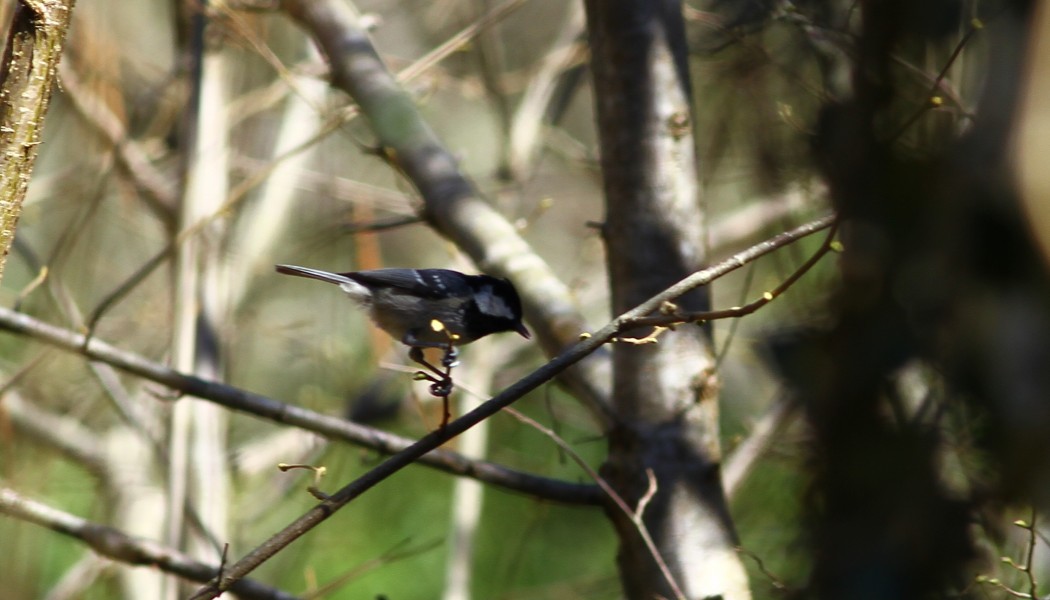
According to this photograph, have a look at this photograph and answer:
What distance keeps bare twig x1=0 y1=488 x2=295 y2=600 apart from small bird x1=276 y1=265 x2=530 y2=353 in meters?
0.94

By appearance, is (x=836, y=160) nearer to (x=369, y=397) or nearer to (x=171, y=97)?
(x=369, y=397)

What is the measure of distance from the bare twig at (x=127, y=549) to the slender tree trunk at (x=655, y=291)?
918mm

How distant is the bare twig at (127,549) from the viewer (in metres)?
2.27

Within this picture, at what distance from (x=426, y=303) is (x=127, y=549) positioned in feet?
4.04

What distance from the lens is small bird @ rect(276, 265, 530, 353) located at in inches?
117

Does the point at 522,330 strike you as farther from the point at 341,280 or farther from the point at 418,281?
the point at 341,280

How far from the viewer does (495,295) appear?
114 inches

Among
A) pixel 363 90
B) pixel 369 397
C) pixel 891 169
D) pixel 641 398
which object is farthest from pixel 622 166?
pixel 369 397

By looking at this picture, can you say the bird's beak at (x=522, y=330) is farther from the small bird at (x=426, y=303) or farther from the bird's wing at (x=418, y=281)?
the bird's wing at (x=418, y=281)

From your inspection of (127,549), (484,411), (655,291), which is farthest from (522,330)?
(484,411)

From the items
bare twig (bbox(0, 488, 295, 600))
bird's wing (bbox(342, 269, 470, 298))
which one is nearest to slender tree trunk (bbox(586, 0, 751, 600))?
bird's wing (bbox(342, 269, 470, 298))

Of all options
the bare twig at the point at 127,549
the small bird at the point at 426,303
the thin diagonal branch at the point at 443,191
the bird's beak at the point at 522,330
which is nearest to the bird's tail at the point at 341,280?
the small bird at the point at 426,303

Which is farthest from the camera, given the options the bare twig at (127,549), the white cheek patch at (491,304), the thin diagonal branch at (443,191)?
the white cheek patch at (491,304)

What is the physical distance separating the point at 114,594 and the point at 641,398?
3572 millimetres
